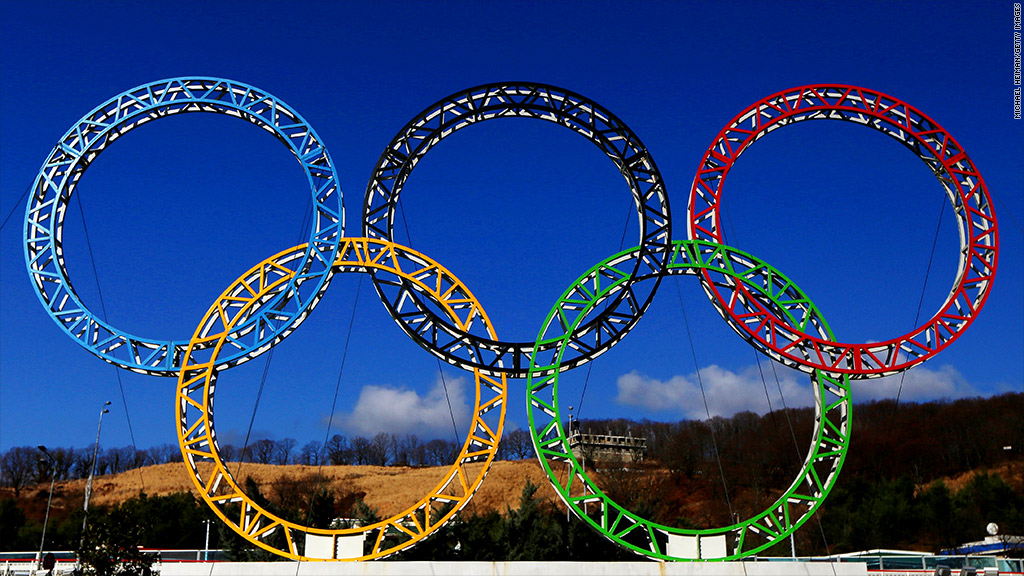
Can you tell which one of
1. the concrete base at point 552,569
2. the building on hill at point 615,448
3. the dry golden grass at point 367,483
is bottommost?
the concrete base at point 552,569

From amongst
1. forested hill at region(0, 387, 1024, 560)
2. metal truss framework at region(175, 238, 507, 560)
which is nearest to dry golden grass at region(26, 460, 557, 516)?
forested hill at region(0, 387, 1024, 560)

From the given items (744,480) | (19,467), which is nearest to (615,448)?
(744,480)

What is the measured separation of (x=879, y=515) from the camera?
5109 cm

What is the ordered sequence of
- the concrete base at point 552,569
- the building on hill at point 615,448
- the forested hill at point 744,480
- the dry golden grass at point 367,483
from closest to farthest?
the concrete base at point 552,569
the forested hill at point 744,480
the dry golden grass at point 367,483
the building on hill at point 615,448

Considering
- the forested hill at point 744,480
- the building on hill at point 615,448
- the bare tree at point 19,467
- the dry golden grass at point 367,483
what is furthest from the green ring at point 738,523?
the bare tree at point 19,467

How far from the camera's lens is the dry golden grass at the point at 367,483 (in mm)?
82312

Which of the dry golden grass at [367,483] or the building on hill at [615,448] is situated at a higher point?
the building on hill at [615,448]

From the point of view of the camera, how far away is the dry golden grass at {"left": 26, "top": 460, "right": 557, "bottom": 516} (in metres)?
82.3

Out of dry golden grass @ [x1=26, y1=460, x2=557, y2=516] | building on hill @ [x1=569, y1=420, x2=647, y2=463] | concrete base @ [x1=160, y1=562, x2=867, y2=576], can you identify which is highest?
building on hill @ [x1=569, y1=420, x2=647, y2=463]

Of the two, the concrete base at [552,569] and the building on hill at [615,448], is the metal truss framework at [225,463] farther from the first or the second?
the building on hill at [615,448]

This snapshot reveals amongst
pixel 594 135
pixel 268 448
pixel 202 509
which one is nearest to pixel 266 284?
pixel 594 135

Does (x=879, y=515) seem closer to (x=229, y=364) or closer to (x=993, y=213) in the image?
(x=993, y=213)

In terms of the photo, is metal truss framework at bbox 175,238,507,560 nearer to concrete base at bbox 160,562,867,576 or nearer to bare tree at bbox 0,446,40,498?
concrete base at bbox 160,562,867,576

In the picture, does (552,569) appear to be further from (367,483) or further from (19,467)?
(19,467)
